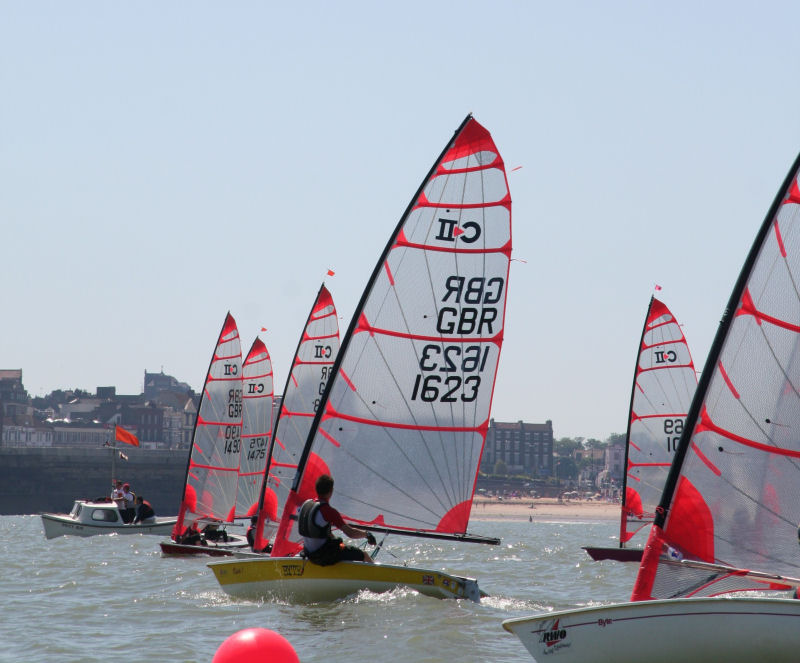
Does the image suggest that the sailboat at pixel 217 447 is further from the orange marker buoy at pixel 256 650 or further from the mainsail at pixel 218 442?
the orange marker buoy at pixel 256 650

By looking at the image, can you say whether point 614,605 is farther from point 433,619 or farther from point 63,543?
point 63,543

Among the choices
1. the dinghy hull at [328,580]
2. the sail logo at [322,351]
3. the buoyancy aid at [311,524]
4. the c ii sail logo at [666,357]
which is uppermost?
the c ii sail logo at [666,357]

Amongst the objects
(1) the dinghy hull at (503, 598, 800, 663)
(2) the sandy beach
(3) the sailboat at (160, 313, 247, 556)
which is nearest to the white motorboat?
(3) the sailboat at (160, 313, 247, 556)

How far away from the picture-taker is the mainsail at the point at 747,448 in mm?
9578

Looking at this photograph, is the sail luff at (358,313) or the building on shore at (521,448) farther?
the building on shore at (521,448)

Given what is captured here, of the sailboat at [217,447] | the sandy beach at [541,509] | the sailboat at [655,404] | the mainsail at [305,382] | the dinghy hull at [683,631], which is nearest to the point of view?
the dinghy hull at [683,631]

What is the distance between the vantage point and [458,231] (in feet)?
49.9

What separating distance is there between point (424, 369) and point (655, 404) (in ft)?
52.4

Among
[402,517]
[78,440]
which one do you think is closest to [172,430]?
[78,440]

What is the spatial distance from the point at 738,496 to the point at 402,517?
19.4 ft

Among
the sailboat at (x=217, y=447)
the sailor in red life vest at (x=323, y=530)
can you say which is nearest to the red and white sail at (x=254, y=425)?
the sailboat at (x=217, y=447)

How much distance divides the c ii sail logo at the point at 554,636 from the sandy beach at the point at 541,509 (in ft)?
310

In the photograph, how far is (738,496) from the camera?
970 centimetres

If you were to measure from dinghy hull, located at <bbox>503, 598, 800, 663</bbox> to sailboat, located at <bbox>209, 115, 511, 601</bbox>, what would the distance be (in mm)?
5881
